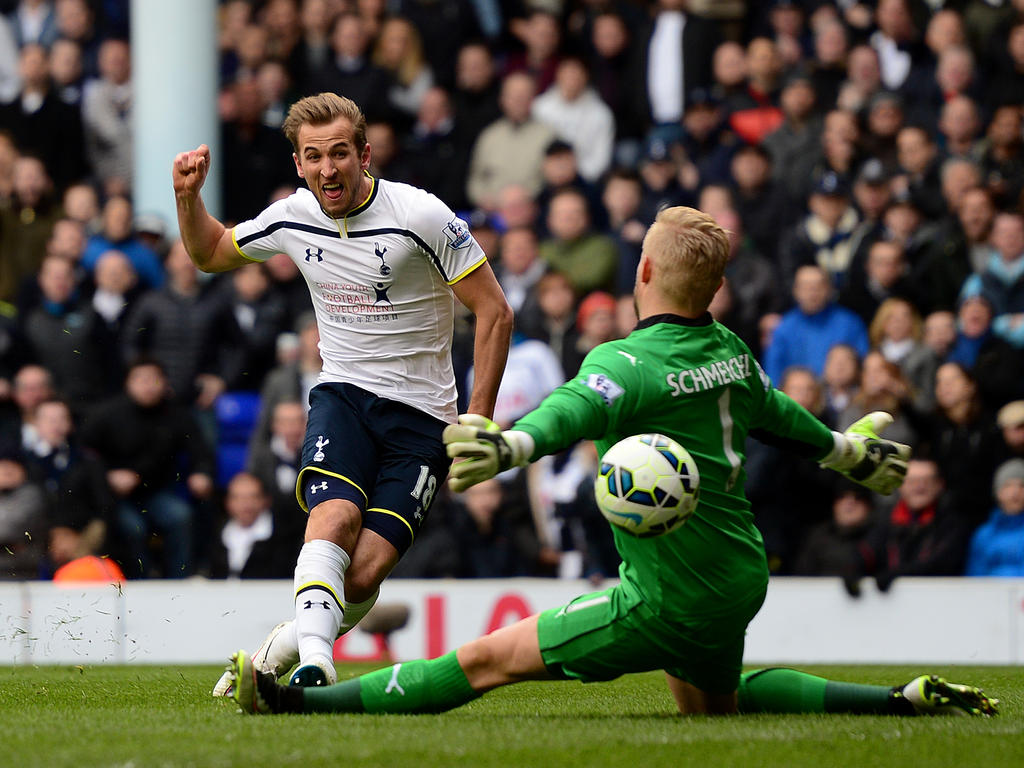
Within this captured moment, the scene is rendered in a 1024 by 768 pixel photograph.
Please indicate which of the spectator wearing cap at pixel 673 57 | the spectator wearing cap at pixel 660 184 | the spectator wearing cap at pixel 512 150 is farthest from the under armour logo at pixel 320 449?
the spectator wearing cap at pixel 673 57

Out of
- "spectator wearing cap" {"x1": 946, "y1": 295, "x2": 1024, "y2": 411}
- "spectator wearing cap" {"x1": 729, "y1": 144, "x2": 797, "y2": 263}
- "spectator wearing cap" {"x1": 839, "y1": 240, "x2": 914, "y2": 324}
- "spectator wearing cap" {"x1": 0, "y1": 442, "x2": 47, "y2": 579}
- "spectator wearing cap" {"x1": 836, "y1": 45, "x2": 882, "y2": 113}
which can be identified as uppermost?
"spectator wearing cap" {"x1": 836, "y1": 45, "x2": 882, "y2": 113}

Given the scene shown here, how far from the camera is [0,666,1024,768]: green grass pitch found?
438cm

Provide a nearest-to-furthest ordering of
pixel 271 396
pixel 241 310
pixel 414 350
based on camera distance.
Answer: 1. pixel 414 350
2. pixel 271 396
3. pixel 241 310

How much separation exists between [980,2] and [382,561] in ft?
30.3

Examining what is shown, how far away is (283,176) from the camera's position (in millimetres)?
14422

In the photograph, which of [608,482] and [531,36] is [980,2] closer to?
[531,36]

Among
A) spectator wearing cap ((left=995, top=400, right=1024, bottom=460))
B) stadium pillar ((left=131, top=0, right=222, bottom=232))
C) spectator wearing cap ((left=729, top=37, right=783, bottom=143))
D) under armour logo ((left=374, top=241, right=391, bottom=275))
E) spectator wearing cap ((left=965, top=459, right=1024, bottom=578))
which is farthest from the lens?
stadium pillar ((left=131, top=0, right=222, bottom=232))

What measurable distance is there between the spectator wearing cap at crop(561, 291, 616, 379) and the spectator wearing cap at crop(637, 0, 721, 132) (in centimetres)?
269

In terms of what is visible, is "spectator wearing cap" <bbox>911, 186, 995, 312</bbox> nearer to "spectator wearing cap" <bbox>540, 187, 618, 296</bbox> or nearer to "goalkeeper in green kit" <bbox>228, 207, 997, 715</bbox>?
"spectator wearing cap" <bbox>540, 187, 618, 296</bbox>

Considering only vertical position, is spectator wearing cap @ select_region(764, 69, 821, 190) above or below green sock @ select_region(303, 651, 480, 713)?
above

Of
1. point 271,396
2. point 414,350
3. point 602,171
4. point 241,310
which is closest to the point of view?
point 414,350

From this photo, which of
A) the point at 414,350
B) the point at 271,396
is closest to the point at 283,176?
the point at 271,396

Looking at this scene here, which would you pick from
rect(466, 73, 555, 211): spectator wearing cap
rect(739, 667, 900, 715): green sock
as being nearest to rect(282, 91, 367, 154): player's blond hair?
rect(739, 667, 900, 715): green sock

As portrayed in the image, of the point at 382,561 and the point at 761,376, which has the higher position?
the point at 761,376
